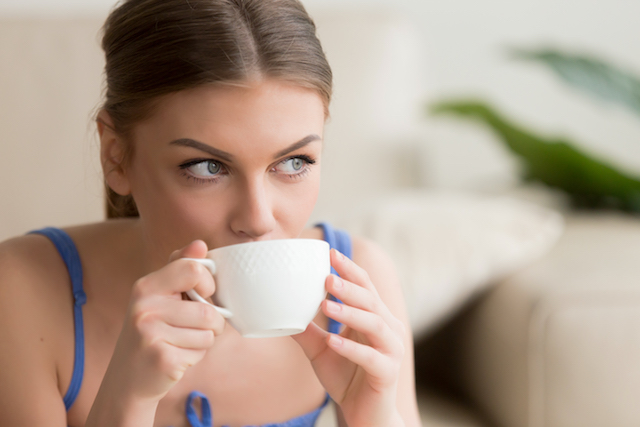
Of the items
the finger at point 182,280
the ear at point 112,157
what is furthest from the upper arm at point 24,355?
the finger at point 182,280

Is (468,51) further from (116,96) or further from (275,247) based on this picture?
(275,247)

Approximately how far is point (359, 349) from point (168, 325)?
0.77ft

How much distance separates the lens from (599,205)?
192cm

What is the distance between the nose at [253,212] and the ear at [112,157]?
25cm

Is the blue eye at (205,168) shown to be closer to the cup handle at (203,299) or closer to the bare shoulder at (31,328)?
the cup handle at (203,299)

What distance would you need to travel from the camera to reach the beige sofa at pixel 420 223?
42.4 inches

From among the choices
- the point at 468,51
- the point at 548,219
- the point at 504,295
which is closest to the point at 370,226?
the point at 504,295

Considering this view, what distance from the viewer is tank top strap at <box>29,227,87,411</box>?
100 centimetres

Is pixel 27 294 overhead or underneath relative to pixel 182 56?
underneath

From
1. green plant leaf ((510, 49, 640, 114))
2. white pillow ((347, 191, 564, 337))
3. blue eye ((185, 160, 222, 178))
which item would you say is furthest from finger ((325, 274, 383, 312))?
green plant leaf ((510, 49, 640, 114))

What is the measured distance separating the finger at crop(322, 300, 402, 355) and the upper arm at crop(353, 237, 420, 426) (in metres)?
0.28

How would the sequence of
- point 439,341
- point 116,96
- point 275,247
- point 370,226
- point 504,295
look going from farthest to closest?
point 439,341 → point 370,226 → point 504,295 → point 116,96 → point 275,247

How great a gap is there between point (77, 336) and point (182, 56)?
0.52m

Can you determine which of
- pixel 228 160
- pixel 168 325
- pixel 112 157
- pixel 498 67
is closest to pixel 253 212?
pixel 228 160
